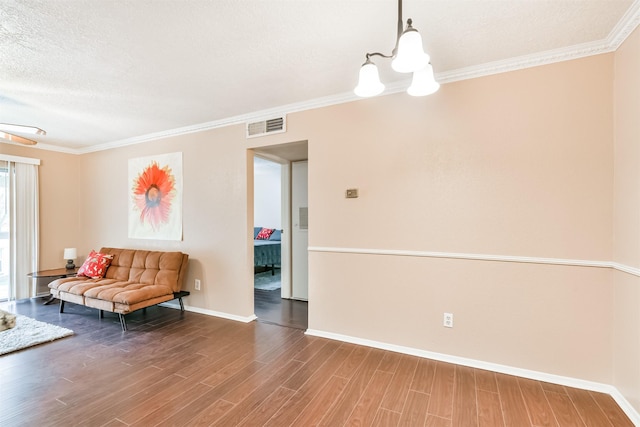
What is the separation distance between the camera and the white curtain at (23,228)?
4.38m

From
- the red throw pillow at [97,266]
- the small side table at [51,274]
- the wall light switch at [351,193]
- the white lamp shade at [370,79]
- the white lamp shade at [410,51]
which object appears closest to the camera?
the white lamp shade at [410,51]

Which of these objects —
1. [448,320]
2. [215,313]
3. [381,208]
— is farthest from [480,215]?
[215,313]

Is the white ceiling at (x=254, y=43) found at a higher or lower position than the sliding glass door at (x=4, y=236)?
higher

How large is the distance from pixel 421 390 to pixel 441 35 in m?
2.49

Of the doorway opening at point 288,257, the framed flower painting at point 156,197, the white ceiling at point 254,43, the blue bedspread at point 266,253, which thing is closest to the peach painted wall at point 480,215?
the white ceiling at point 254,43

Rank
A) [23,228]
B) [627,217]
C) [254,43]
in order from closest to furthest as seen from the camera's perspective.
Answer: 1. [627,217]
2. [254,43]
3. [23,228]

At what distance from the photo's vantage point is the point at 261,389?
2113mm

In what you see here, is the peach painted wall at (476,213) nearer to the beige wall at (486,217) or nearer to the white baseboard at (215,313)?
the beige wall at (486,217)

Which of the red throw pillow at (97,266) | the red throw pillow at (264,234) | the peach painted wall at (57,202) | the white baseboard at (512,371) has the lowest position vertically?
the white baseboard at (512,371)

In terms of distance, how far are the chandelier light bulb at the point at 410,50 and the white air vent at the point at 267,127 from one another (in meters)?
2.10

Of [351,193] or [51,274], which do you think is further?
[51,274]

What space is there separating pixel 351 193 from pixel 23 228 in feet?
16.9

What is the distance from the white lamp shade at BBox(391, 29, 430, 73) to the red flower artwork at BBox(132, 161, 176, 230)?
12.0 feet

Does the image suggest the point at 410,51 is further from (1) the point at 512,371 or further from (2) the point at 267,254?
(2) the point at 267,254
